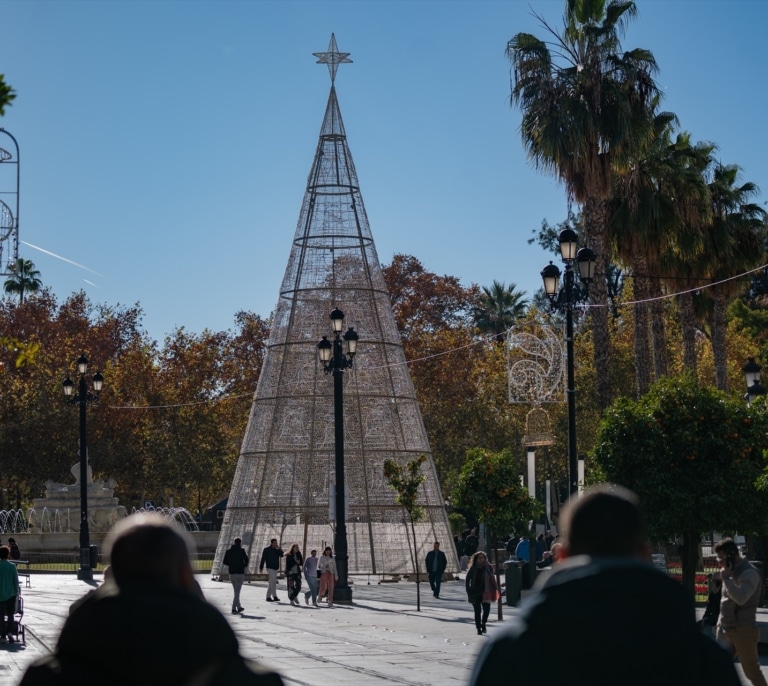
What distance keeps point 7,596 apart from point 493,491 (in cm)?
1525

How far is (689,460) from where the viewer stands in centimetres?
2052

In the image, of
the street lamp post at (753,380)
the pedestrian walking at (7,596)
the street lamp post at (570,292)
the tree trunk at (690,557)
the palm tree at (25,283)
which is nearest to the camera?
the pedestrian walking at (7,596)

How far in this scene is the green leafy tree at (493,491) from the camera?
32.2 meters

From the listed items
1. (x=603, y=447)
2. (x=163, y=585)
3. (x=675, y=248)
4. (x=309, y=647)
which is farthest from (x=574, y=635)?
(x=675, y=248)

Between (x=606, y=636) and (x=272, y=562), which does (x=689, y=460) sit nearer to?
(x=272, y=562)

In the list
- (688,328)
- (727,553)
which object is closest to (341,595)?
(688,328)

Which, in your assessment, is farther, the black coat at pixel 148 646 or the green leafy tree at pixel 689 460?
the green leafy tree at pixel 689 460

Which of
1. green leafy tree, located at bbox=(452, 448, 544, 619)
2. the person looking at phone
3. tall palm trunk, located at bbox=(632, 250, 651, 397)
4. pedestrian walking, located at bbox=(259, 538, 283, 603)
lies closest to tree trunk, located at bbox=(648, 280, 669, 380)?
tall palm trunk, located at bbox=(632, 250, 651, 397)

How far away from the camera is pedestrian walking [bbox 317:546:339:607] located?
2861 centimetres

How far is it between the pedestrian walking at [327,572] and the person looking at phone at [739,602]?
17912 millimetres

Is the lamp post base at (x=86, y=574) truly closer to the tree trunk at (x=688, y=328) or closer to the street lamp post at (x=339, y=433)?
the street lamp post at (x=339, y=433)

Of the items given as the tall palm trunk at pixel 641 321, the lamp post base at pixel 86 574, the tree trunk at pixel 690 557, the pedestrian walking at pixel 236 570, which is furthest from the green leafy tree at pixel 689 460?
the lamp post base at pixel 86 574

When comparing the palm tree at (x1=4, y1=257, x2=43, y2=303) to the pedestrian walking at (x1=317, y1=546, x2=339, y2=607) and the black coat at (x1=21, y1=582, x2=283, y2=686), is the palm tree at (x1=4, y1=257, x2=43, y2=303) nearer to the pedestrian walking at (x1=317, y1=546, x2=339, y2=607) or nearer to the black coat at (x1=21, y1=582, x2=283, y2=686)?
the pedestrian walking at (x1=317, y1=546, x2=339, y2=607)

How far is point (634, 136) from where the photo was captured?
30.5 metres
